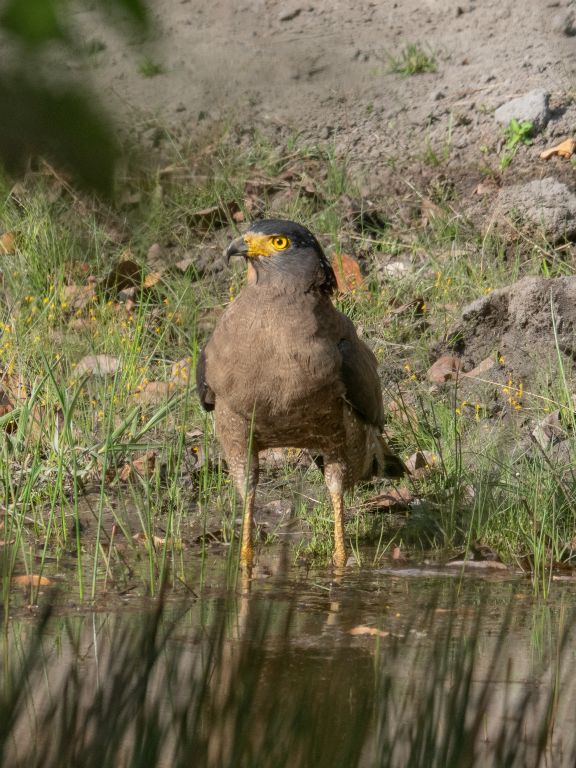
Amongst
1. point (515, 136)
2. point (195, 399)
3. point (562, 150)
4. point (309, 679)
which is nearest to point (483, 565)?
point (309, 679)

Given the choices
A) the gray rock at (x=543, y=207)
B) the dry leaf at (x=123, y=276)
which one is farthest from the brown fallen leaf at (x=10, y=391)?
the gray rock at (x=543, y=207)

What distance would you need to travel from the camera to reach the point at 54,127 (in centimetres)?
140

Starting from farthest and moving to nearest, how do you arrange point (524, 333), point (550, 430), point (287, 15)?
point (524, 333), point (550, 430), point (287, 15)

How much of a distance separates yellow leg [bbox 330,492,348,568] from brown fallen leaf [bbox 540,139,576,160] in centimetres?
499

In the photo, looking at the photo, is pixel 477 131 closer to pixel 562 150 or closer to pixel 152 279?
pixel 562 150

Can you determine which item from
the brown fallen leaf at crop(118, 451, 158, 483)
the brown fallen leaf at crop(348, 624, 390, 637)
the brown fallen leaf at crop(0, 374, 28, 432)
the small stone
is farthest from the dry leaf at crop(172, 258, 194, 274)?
the small stone

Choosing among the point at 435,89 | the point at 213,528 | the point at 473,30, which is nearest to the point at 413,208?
the point at 435,89

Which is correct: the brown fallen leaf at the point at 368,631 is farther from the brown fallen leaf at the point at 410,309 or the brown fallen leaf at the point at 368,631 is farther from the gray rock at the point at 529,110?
the gray rock at the point at 529,110

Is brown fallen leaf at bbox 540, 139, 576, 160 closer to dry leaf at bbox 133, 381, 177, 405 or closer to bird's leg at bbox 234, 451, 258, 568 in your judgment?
dry leaf at bbox 133, 381, 177, 405

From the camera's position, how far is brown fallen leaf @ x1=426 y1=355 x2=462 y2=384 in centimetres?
766

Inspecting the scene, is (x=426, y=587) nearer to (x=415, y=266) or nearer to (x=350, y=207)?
(x=415, y=266)

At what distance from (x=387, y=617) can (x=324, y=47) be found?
11.6 ft

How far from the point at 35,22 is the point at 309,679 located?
218 centimetres

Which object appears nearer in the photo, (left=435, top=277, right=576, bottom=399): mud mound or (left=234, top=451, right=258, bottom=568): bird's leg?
(left=234, top=451, right=258, bottom=568): bird's leg
